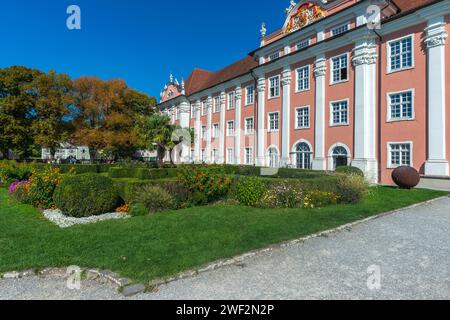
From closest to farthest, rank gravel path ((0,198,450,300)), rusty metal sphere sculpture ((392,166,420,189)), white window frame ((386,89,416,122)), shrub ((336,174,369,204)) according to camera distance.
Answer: gravel path ((0,198,450,300)) → shrub ((336,174,369,204)) → rusty metal sphere sculpture ((392,166,420,189)) → white window frame ((386,89,416,122))

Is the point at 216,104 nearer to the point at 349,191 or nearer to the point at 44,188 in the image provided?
the point at 349,191

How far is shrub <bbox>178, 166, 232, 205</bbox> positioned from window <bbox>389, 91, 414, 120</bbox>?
14.4m

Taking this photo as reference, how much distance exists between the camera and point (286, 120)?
2552cm

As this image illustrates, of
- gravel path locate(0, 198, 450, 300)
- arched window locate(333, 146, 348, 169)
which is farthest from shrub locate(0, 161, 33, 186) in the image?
arched window locate(333, 146, 348, 169)

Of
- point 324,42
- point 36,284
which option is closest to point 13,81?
point 324,42

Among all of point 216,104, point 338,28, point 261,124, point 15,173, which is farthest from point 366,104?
point 15,173

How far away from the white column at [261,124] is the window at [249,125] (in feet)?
6.95

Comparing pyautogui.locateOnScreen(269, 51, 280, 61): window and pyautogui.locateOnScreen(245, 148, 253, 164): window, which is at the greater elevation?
pyautogui.locateOnScreen(269, 51, 280, 61): window

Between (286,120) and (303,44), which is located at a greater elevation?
(303,44)

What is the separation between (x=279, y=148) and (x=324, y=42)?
32.7 feet

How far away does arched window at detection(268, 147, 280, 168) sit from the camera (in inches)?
1047

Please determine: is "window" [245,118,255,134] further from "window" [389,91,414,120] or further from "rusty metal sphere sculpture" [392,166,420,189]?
"rusty metal sphere sculpture" [392,166,420,189]

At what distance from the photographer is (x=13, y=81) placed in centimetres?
3008

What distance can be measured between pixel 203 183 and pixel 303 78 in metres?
18.1
